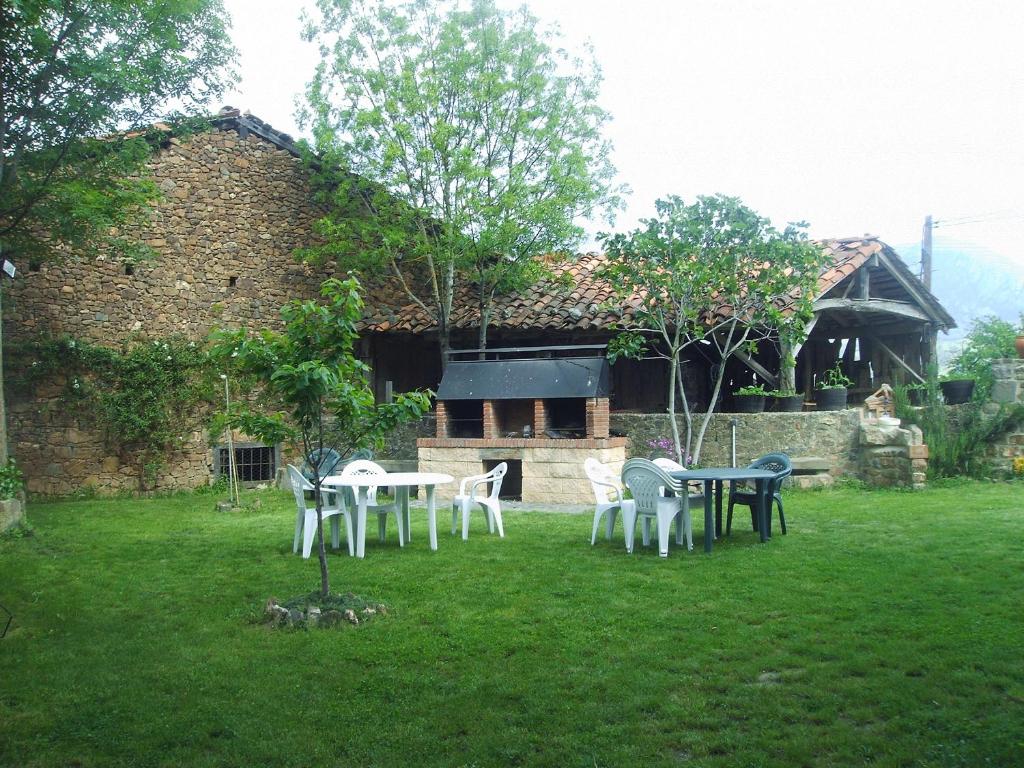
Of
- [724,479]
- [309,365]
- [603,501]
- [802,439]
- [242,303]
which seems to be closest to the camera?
[309,365]

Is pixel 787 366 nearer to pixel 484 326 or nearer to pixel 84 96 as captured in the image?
pixel 484 326

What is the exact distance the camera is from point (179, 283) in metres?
12.9

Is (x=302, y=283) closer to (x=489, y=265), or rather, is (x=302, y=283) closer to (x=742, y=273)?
(x=489, y=265)

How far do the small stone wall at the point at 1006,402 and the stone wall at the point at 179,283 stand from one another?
10.9 meters

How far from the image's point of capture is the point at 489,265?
539 inches

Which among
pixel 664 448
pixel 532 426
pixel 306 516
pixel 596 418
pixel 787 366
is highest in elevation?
pixel 787 366

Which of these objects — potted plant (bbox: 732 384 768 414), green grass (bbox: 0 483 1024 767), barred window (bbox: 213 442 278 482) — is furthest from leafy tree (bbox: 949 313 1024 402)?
barred window (bbox: 213 442 278 482)

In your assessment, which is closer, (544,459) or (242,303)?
(544,459)

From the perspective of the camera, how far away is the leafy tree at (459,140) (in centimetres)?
1245

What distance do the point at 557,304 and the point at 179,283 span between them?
611 cm

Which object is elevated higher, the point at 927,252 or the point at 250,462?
the point at 927,252

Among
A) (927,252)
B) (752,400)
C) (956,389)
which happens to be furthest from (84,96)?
(927,252)

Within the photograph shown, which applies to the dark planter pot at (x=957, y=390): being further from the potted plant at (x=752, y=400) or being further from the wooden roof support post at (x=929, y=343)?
the potted plant at (x=752, y=400)

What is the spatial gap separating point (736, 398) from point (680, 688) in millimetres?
8681
